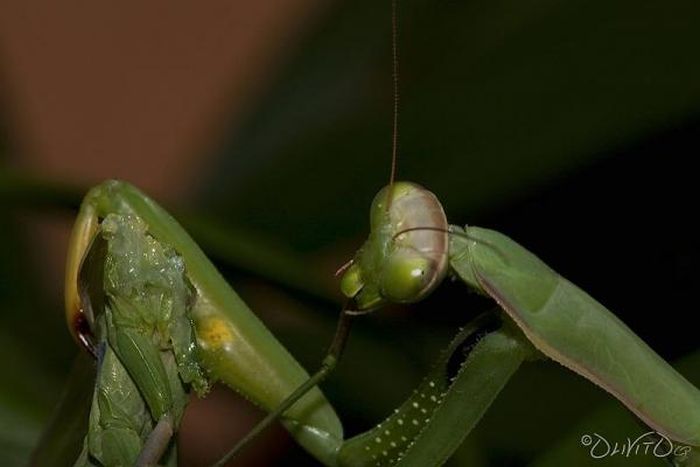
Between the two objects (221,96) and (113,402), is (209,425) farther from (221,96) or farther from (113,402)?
(113,402)

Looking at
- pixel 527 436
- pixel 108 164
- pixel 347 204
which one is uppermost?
pixel 347 204

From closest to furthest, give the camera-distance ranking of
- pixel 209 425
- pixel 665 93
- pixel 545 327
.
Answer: pixel 545 327
pixel 665 93
pixel 209 425

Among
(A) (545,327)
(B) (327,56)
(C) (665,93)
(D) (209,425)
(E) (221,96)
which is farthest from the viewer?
(E) (221,96)

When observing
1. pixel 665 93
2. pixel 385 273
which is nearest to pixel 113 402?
Result: pixel 385 273

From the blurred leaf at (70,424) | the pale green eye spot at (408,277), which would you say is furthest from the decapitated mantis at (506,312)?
the blurred leaf at (70,424)

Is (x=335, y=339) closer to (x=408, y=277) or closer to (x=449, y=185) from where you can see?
(x=408, y=277)

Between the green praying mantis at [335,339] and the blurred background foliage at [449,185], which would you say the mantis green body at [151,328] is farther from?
the blurred background foliage at [449,185]

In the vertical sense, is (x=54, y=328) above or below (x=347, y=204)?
below

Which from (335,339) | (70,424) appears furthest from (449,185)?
(70,424)
